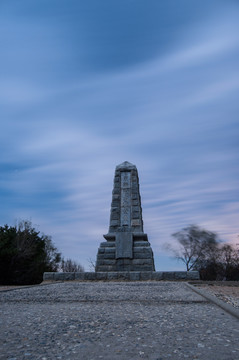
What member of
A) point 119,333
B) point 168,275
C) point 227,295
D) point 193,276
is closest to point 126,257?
point 168,275

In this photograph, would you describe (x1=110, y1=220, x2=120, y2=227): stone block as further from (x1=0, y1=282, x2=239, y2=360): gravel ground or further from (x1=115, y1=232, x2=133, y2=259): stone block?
(x1=0, y1=282, x2=239, y2=360): gravel ground

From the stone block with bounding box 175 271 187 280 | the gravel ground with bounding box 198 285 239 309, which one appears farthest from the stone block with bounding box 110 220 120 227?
the gravel ground with bounding box 198 285 239 309

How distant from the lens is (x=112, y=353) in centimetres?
221

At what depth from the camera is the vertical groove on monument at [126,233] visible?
484 inches

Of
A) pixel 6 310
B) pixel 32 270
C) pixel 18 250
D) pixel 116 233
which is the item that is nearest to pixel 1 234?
pixel 18 250

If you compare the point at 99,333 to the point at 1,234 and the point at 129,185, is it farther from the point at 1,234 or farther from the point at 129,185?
the point at 1,234

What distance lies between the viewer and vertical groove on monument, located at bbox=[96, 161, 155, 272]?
12297 mm

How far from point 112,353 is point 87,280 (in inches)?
354

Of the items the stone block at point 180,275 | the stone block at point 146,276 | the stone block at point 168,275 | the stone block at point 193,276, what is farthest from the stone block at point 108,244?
the stone block at point 193,276

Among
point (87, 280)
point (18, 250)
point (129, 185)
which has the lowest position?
point (87, 280)

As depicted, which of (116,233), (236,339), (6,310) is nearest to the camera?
(236,339)

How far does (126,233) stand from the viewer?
1280cm

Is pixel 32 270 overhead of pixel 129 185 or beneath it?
beneath

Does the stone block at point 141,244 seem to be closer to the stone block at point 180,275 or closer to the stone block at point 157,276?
the stone block at point 157,276
